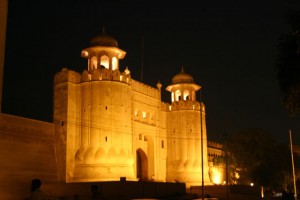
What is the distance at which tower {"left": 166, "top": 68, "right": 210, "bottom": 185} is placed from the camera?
112 ft

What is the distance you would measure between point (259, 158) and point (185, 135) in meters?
6.24

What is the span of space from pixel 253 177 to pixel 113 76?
1442 centimetres

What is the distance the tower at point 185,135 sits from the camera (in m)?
34.2

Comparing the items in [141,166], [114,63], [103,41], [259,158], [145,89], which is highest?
[103,41]

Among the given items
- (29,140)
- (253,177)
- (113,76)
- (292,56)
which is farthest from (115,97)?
(292,56)

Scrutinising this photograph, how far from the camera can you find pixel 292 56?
820 centimetres

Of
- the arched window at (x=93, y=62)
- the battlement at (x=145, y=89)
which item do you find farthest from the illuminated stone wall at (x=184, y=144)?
the arched window at (x=93, y=62)

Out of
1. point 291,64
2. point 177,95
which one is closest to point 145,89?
point 177,95

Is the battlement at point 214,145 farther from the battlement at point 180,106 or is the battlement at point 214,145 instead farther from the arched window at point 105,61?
the arched window at point 105,61

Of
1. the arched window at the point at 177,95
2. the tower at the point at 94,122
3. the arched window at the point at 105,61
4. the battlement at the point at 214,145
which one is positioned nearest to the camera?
the tower at the point at 94,122

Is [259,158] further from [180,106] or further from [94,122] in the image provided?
[94,122]

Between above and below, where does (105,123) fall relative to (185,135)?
below

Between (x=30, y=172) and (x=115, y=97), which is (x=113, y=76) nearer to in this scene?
(x=115, y=97)

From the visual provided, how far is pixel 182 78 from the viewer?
36.5m
